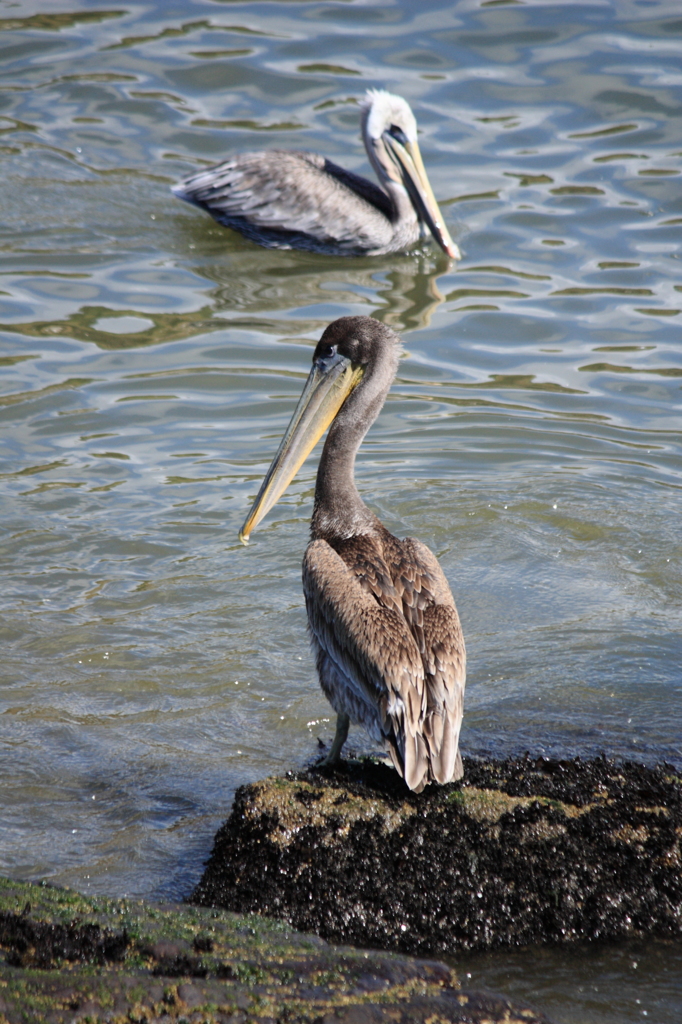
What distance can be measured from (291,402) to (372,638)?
3806 millimetres

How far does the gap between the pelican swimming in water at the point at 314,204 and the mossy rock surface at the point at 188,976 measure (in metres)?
7.23

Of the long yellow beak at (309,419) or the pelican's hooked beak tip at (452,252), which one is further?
the pelican's hooked beak tip at (452,252)

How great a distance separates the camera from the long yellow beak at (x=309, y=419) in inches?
175

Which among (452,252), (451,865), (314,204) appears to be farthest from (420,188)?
(451,865)

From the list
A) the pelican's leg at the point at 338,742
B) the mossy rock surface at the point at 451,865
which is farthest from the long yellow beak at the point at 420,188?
the mossy rock surface at the point at 451,865

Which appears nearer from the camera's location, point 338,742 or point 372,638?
point 372,638

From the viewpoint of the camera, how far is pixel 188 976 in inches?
88.8

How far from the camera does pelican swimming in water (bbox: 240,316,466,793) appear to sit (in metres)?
3.26

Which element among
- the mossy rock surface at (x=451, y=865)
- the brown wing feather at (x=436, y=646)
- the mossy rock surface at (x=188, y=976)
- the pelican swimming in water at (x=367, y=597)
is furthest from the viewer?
the pelican swimming in water at (x=367, y=597)

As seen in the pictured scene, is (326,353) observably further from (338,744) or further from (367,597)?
(338,744)

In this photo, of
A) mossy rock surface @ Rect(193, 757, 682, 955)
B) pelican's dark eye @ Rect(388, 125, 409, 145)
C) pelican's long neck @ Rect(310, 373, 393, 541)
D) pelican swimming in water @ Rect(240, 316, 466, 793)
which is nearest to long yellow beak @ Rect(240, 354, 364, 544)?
pelican swimming in water @ Rect(240, 316, 466, 793)

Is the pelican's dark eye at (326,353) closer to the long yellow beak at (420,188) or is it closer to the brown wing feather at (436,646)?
the brown wing feather at (436,646)

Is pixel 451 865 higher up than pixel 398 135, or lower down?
lower down

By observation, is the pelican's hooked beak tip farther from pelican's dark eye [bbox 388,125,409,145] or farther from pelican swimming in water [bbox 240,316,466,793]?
pelican swimming in water [bbox 240,316,466,793]
